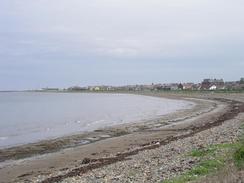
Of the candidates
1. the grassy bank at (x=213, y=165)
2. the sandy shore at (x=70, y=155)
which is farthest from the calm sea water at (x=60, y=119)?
the grassy bank at (x=213, y=165)

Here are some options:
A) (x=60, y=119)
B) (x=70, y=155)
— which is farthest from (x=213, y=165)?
(x=60, y=119)

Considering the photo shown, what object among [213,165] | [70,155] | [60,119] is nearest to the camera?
[213,165]

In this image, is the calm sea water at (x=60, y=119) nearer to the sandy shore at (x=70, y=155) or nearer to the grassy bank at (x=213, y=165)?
the sandy shore at (x=70, y=155)

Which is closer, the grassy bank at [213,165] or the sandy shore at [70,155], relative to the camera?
the grassy bank at [213,165]

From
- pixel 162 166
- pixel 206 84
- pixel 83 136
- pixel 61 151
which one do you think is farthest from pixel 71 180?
A: pixel 206 84

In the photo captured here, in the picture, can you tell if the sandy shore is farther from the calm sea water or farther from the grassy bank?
the grassy bank

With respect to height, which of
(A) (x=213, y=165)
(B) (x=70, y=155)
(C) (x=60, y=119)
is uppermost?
(A) (x=213, y=165)

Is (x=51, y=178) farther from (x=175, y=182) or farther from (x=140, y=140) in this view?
(x=140, y=140)

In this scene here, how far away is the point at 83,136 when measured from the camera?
3178cm

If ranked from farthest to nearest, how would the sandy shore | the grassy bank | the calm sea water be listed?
the calm sea water < the sandy shore < the grassy bank

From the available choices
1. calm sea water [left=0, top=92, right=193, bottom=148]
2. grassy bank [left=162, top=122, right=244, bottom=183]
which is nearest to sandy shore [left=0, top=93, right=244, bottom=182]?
calm sea water [left=0, top=92, right=193, bottom=148]

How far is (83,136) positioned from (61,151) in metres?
7.26

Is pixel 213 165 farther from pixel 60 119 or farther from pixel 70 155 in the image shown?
pixel 60 119

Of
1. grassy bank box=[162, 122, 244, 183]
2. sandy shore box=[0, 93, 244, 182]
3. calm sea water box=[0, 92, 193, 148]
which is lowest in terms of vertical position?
calm sea water box=[0, 92, 193, 148]
